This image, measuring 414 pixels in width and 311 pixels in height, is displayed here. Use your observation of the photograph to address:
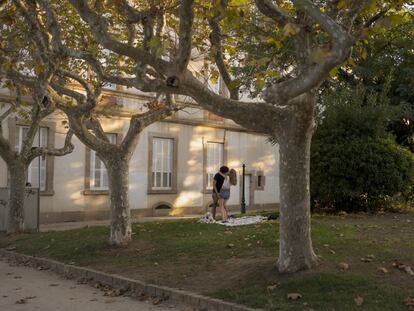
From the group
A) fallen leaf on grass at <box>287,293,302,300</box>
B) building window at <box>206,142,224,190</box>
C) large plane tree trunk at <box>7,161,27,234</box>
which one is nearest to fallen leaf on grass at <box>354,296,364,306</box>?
fallen leaf on grass at <box>287,293,302,300</box>

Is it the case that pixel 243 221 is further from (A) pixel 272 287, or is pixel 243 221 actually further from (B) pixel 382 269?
(A) pixel 272 287

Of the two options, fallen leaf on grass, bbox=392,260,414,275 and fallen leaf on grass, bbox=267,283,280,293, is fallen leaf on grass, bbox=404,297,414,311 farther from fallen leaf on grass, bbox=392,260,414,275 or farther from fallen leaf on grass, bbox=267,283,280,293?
fallen leaf on grass, bbox=267,283,280,293

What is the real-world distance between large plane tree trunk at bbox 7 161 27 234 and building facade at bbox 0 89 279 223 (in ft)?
14.4

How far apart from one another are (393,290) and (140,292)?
379 cm

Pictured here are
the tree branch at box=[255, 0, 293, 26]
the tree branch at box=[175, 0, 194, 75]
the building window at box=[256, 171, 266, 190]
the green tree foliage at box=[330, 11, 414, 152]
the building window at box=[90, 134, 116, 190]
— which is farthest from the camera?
the building window at box=[256, 171, 266, 190]

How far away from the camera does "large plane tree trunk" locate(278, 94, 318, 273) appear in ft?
26.3

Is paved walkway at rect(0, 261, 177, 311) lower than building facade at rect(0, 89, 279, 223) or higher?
lower

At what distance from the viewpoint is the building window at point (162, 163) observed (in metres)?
24.3

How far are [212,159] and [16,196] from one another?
42.9ft

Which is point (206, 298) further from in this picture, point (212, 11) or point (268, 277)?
point (212, 11)

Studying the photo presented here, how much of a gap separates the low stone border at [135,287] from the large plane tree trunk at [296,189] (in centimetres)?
126

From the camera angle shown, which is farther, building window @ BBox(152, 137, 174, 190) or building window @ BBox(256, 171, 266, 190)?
building window @ BBox(256, 171, 266, 190)

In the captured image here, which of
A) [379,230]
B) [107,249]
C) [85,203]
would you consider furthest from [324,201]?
[85,203]

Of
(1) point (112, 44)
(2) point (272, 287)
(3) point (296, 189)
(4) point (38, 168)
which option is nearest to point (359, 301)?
(2) point (272, 287)
